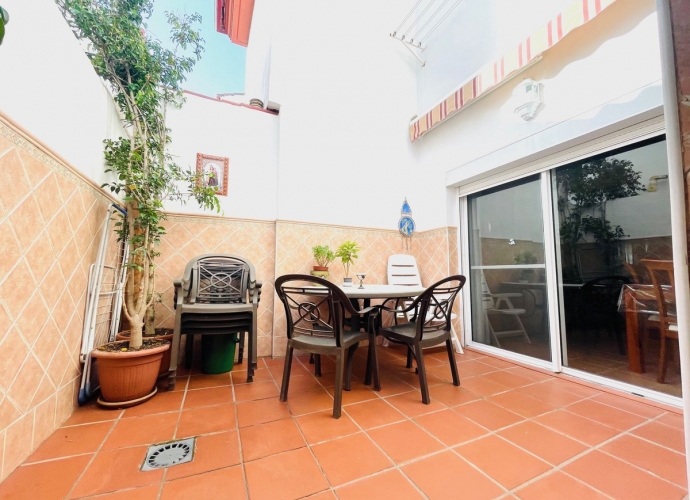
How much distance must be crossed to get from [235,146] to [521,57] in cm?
289

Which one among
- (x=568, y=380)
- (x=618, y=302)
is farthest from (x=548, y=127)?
(x=568, y=380)

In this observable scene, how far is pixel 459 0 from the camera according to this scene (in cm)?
339

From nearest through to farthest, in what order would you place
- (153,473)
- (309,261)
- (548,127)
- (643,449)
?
1. (153,473)
2. (643,449)
3. (548,127)
4. (309,261)

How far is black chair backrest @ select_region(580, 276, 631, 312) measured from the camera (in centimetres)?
215

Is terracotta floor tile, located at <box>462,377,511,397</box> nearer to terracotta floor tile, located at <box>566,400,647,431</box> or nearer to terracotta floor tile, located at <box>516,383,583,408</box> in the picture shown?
terracotta floor tile, located at <box>516,383,583,408</box>

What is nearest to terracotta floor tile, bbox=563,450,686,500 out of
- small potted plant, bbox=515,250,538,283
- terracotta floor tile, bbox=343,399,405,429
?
terracotta floor tile, bbox=343,399,405,429

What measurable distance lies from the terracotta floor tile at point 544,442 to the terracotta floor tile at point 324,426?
2.81 ft

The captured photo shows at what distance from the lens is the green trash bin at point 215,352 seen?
2426mm

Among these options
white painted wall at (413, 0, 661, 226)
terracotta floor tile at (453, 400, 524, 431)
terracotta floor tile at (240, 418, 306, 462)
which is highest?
white painted wall at (413, 0, 661, 226)

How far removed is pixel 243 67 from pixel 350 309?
18.3 feet

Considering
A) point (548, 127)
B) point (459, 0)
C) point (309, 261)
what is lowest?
point (309, 261)

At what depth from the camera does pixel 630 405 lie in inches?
74.6

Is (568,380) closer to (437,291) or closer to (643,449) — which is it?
(643,449)

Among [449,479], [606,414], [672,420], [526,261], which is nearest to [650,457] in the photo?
[606,414]
